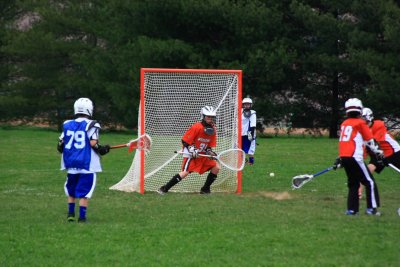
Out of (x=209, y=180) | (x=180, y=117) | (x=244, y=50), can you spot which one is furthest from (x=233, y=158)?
(x=244, y=50)

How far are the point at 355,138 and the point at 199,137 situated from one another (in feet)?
10.4

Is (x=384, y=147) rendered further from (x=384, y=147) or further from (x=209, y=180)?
(x=209, y=180)

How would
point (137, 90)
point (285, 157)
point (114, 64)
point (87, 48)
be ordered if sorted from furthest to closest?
1. point (87, 48)
2. point (114, 64)
3. point (137, 90)
4. point (285, 157)

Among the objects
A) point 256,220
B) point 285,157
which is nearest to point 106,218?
point 256,220

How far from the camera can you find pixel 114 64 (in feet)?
111

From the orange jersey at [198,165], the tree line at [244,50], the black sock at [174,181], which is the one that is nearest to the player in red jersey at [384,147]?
the orange jersey at [198,165]

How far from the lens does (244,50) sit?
29.9 meters

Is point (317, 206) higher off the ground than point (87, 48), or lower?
lower

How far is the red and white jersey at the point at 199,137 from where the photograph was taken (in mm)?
12391

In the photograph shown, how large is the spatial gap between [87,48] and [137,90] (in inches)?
282

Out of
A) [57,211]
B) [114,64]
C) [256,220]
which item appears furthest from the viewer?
[114,64]

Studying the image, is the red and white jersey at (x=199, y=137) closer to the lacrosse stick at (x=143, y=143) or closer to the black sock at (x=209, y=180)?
the black sock at (x=209, y=180)

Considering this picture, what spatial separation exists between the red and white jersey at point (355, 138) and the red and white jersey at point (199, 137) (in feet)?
9.80

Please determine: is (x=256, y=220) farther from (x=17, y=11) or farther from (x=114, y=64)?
(x=17, y=11)
